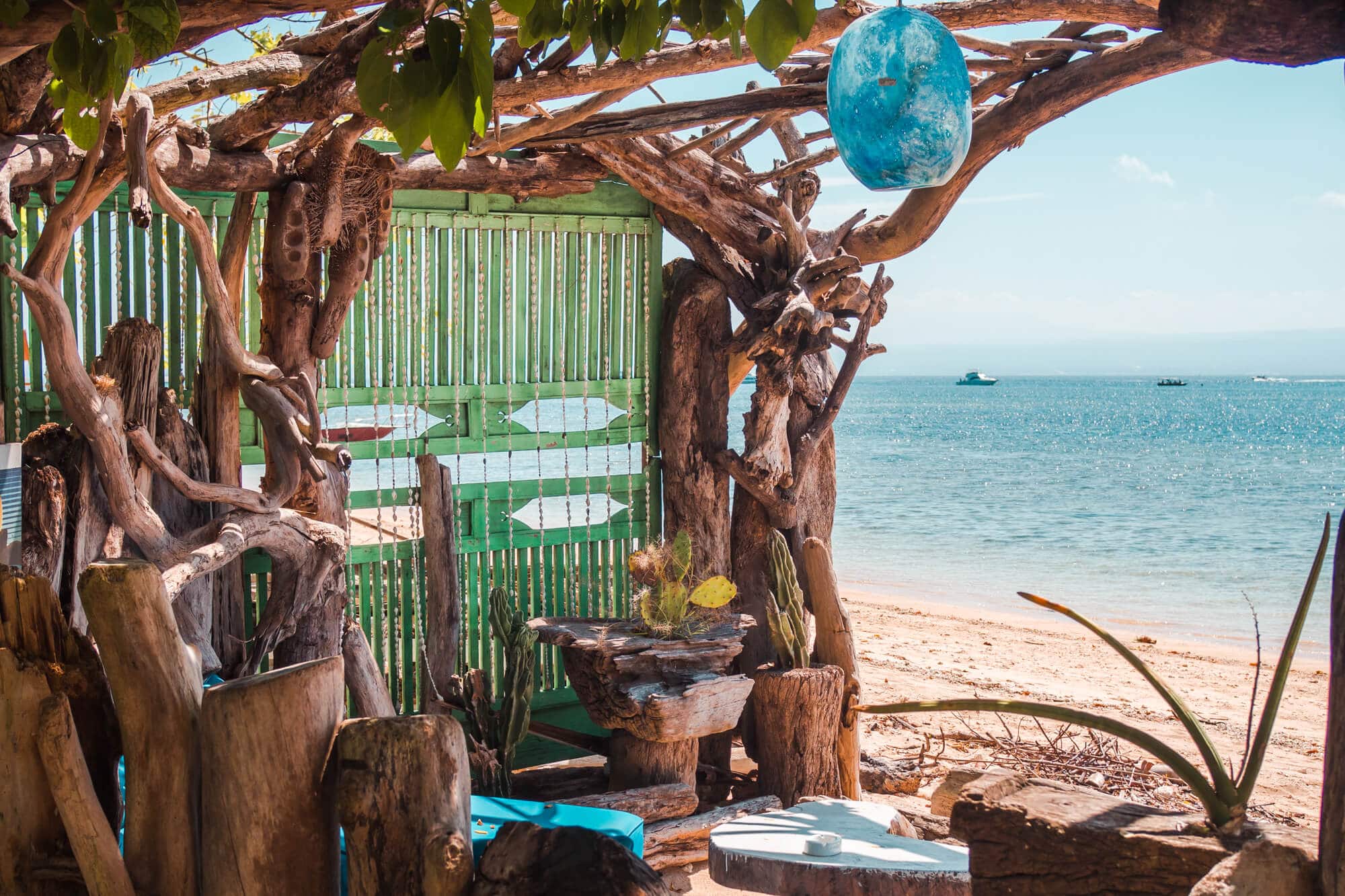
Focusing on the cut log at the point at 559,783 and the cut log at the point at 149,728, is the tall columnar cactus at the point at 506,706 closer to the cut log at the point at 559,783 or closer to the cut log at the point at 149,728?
the cut log at the point at 559,783

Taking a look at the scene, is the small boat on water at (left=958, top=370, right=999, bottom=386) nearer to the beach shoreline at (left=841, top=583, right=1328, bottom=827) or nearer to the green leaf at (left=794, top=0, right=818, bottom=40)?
the beach shoreline at (left=841, top=583, right=1328, bottom=827)

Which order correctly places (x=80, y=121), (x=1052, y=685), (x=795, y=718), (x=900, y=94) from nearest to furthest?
1. (x=80, y=121)
2. (x=900, y=94)
3. (x=795, y=718)
4. (x=1052, y=685)

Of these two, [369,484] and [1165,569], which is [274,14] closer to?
[369,484]

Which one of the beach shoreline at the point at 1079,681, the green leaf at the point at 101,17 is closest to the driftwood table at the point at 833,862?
the beach shoreline at the point at 1079,681

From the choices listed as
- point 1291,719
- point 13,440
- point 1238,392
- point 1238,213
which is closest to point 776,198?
point 13,440

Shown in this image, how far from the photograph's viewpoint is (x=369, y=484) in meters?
5.53

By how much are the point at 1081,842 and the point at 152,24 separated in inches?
81.8

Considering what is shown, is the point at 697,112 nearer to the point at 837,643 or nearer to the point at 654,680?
the point at 654,680

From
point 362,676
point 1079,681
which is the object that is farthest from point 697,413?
point 1079,681

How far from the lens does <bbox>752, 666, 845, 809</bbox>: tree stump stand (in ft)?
18.4

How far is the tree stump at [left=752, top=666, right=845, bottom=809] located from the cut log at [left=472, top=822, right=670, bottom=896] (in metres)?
3.33

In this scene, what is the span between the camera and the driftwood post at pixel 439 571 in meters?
5.50

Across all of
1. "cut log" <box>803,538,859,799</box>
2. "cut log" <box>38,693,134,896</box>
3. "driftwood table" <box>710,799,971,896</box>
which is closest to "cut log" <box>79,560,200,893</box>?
"cut log" <box>38,693,134,896</box>

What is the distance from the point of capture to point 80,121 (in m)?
2.51
